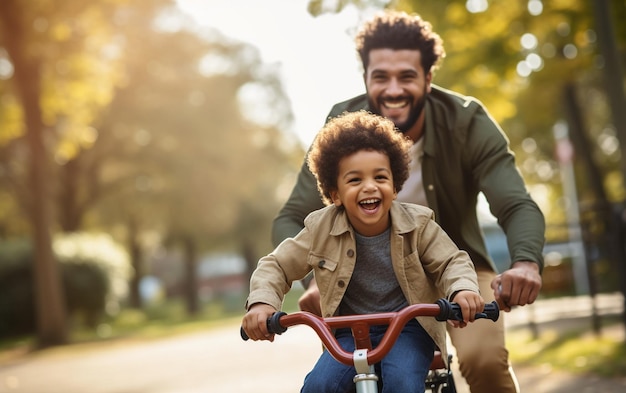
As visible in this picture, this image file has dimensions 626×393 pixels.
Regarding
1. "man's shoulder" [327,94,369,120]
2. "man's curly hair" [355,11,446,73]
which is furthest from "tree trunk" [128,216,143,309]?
"man's curly hair" [355,11,446,73]

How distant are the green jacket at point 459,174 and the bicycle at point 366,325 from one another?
1.08m

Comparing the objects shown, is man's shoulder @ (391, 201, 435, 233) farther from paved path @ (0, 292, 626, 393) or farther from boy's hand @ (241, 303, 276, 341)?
paved path @ (0, 292, 626, 393)

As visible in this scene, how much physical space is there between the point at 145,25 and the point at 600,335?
24137mm

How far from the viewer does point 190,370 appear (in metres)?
11.4

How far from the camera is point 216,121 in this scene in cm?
3266

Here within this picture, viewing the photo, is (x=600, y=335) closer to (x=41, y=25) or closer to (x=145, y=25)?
(x=41, y=25)

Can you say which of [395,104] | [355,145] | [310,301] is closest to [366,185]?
[355,145]

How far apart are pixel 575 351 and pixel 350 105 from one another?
5381 millimetres

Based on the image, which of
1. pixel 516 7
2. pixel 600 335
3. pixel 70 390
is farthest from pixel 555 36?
pixel 70 390

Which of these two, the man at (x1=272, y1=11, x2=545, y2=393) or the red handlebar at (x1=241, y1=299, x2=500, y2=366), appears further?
the man at (x1=272, y1=11, x2=545, y2=393)

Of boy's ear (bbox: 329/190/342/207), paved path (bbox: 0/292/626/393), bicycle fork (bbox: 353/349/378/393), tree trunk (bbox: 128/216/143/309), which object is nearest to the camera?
bicycle fork (bbox: 353/349/378/393)

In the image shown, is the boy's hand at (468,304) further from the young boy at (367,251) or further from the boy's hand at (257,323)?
the boy's hand at (257,323)

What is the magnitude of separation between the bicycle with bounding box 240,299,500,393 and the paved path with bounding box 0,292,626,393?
4010 mm

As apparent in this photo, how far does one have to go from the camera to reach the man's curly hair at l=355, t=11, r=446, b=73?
4.40 metres
